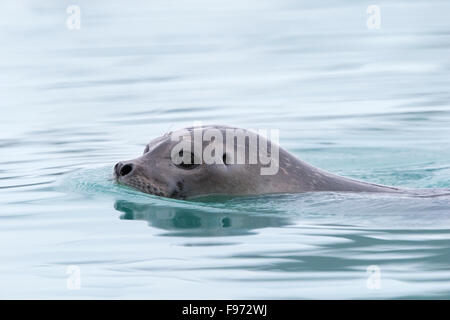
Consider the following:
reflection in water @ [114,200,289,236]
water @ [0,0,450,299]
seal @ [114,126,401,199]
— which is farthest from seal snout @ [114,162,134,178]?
reflection in water @ [114,200,289,236]

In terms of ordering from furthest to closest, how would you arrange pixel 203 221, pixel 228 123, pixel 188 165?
1. pixel 228 123
2. pixel 188 165
3. pixel 203 221

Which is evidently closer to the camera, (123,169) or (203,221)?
(203,221)

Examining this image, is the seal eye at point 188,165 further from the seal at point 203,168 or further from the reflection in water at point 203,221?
the reflection in water at point 203,221

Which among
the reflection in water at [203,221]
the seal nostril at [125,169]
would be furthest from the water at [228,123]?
the seal nostril at [125,169]

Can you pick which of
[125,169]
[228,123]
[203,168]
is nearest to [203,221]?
[203,168]

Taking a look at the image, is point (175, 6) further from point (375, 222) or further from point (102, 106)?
point (375, 222)

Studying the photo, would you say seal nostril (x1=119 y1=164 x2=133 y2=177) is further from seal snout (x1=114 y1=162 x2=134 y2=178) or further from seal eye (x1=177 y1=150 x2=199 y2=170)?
seal eye (x1=177 y1=150 x2=199 y2=170)

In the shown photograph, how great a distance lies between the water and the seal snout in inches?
9.0

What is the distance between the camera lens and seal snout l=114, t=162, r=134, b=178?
31.5 ft

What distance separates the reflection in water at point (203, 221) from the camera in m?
9.02

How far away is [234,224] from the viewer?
921 cm

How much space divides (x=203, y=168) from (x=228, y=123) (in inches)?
229

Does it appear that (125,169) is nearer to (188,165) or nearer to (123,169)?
(123,169)

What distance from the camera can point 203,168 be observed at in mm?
9594
